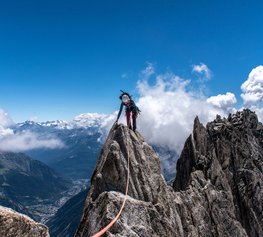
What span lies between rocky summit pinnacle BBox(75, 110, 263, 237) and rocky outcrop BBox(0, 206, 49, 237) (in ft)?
42.4

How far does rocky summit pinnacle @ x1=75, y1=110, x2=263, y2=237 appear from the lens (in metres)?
29.8

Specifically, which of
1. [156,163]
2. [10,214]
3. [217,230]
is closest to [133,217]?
[156,163]

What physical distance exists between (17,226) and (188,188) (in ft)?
190

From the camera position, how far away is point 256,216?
3278 inches

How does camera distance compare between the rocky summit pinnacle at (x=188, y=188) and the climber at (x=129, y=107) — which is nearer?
the rocky summit pinnacle at (x=188, y=188)

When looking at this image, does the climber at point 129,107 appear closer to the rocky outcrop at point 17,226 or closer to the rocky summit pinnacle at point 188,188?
the rocky summit pinnacle at point 188,188

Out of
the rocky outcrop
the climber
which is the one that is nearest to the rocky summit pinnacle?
the climber

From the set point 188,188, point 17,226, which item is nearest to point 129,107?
point 17,226

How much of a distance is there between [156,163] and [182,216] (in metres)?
15.8

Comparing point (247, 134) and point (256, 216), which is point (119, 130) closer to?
point (256, 216)

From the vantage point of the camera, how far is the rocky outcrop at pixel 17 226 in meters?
12.1

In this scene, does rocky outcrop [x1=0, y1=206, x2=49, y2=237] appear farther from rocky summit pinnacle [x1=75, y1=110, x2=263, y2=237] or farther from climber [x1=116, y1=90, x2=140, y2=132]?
climber [x1=116, y1=90, x2=140, y2=132]

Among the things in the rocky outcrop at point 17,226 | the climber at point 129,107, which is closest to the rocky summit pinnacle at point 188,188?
the climber at point 129,107

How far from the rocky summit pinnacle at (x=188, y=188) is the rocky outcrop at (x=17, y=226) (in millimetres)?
12939
